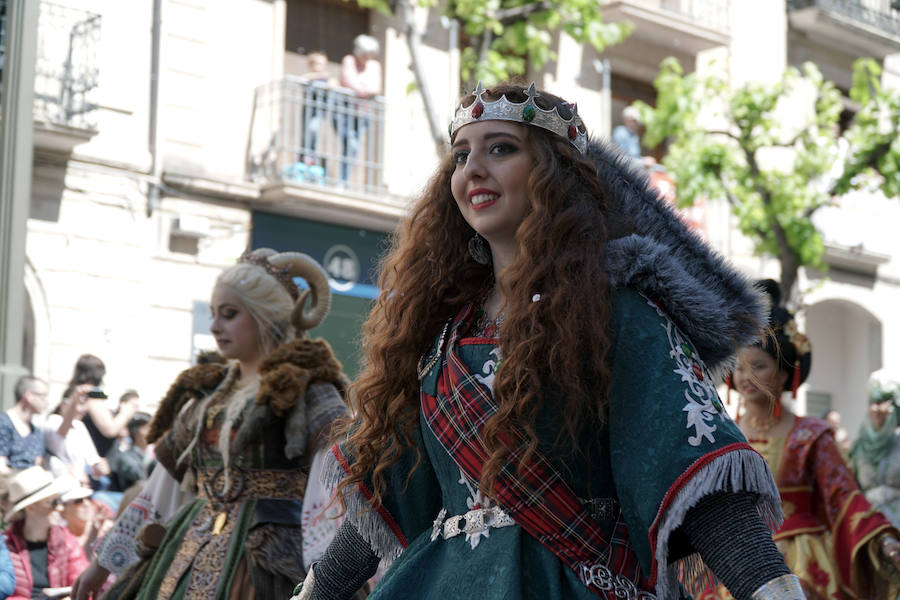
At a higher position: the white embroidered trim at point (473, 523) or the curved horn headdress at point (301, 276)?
the curved horn headdress at point (301, 276)

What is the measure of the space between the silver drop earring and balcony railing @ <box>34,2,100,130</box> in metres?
9.65

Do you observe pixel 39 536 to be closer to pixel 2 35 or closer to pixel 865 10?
pixel 2 35

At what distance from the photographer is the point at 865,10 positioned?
68.5ft

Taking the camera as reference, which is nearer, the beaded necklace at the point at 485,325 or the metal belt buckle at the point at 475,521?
the metal belt buckle at the point at 475,521

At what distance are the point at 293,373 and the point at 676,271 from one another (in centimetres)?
237

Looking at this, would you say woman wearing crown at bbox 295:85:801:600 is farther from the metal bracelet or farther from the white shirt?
the white shirt

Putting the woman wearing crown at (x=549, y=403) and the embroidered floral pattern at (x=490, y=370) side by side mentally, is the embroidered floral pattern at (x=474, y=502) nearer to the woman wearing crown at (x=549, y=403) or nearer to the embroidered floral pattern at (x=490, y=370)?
the woman wearing crown at (x=549, y=403)

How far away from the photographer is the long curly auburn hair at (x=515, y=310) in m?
2.49

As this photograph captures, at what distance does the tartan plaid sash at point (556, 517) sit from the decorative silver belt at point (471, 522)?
0.02 meters

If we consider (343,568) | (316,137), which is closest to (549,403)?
(343,568)

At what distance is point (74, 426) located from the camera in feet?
25.4

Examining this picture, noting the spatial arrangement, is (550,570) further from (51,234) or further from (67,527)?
(51,234)

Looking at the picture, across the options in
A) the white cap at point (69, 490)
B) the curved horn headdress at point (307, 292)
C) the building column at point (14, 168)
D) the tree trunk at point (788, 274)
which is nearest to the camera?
the curved horn headdress at point (307, 292)

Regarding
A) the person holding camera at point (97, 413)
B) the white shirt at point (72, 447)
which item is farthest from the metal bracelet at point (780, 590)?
the person holding camera at point (97, 413)
